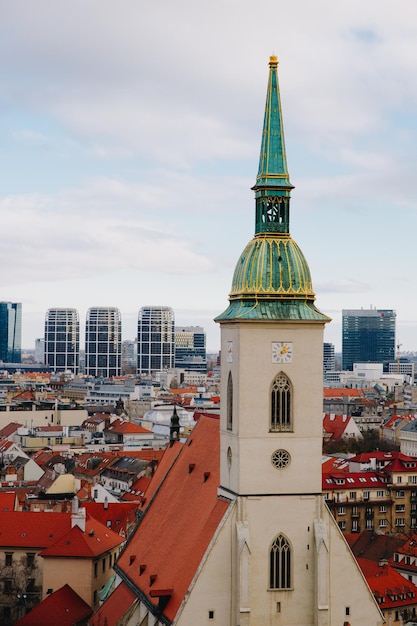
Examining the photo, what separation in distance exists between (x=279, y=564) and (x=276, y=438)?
5.40m

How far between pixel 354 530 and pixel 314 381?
7920 cm

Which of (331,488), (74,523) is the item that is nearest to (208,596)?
(74,523)

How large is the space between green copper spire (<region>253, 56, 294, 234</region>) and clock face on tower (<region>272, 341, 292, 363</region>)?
5.12 metres

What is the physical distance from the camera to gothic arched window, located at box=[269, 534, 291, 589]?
50188mm

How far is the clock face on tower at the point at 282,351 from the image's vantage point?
51.0 metres

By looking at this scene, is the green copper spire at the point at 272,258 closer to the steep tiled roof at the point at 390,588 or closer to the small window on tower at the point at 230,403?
the small window on tower at the point at 230,403

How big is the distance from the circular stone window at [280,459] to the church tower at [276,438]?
43 mm

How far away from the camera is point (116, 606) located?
61.7 m

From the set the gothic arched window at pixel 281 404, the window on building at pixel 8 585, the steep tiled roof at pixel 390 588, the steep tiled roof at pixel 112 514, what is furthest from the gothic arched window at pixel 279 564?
the steep tiled roof at pixel 112 514

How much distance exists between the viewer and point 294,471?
50656 millimetres

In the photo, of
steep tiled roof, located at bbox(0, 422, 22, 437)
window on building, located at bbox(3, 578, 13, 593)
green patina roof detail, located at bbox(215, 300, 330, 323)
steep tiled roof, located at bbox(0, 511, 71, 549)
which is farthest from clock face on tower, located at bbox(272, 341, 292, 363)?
steep tiled roof, located at bbox(0, 422, 22, 437)

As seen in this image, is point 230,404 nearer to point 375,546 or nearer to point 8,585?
point 8,585

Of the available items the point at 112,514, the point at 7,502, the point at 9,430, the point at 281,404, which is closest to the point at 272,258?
the point at 281,404

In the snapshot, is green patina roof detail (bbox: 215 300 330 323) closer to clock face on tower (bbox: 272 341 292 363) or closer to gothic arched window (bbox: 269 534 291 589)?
clock face on tower (bbox: 272 341 292 363)
